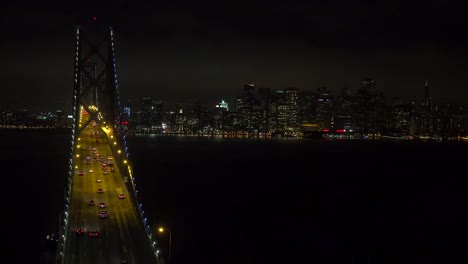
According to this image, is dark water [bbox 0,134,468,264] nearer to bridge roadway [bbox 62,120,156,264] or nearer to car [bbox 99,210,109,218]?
bridge roadway [bbox 62,120,156,264]

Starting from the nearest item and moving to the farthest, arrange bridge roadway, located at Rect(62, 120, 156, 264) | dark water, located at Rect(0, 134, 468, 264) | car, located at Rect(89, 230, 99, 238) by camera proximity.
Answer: bridge roadway, located at Rect(62, 120, 156, 264)
car, located at Rect(89, 230, 99, 238)
dark water, located at Rect(0, 134, 468, 264)

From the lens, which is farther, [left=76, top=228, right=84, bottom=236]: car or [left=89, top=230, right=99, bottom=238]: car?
[left=76, top=228, right=84, bottom=236]: car

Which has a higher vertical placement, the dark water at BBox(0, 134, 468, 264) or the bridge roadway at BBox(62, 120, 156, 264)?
the bridge roadway at BBox(62, 120, 156, 264)

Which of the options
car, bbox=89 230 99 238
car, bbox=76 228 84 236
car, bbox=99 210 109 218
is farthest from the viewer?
car, bbox=99 210 109 218

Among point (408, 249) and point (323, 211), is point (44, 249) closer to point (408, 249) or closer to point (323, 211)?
point (408, 249)

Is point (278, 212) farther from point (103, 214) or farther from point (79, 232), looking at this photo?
point (79, 232)

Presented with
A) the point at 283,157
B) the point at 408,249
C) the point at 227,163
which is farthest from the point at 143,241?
the point at 283,157

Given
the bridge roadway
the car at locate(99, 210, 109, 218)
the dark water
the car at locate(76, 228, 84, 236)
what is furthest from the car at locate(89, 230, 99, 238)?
the dark water
